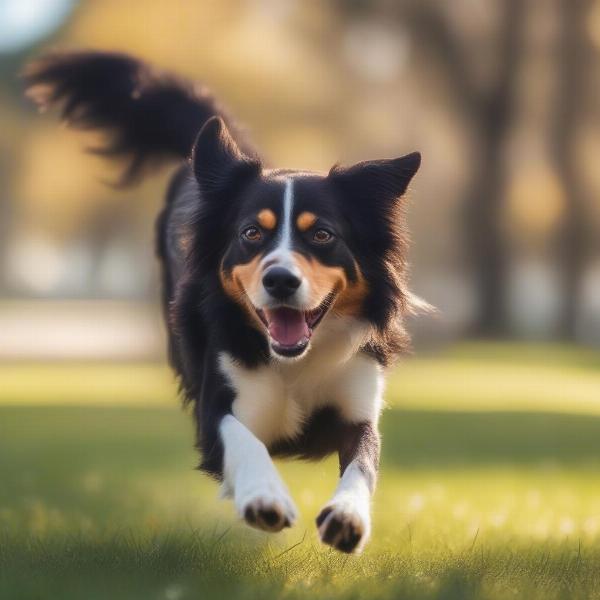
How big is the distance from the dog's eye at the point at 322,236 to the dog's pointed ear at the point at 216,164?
0.52 m

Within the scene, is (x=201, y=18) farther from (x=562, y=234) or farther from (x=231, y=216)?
(x=231, y=216)

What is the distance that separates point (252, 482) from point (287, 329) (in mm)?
781

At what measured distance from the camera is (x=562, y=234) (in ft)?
101

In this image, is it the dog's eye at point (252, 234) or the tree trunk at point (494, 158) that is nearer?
the dog's eye at point (252, 234)

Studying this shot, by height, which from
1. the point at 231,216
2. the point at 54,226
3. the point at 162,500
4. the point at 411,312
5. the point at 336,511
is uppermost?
the point at 231,216

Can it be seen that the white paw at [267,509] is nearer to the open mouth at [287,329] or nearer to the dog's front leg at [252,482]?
the dog's front leg at [252,482]

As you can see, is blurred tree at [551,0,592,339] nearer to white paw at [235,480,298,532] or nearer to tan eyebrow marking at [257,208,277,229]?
tan eyebrow marking at [257,208,277,229]

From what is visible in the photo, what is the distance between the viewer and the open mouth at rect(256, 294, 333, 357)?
5000mm

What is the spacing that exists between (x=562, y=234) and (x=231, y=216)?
87.0 ft

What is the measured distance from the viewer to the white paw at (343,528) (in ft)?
14.3

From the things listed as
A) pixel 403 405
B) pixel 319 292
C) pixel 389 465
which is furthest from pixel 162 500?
pixel 403 405

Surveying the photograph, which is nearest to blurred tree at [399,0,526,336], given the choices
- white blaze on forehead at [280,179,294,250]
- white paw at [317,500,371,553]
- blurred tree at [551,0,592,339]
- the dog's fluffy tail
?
blurred tree at [551,0,592,339]

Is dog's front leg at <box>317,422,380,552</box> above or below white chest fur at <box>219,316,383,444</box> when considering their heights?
below

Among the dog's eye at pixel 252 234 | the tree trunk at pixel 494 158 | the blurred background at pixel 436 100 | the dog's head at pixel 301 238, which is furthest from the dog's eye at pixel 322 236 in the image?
the tree trunk at pixel 494 158
